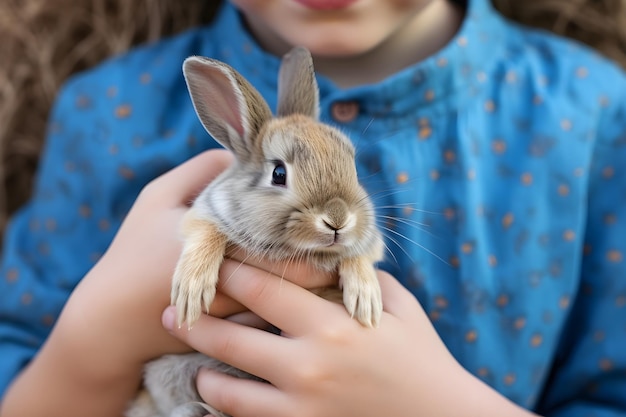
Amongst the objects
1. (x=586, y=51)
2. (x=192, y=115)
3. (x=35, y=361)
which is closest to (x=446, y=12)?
(x=586, y=51)

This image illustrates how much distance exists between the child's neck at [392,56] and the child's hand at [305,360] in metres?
0.46

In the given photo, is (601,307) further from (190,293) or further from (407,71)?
(190,293)

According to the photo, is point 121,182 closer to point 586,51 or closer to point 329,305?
point 329,305

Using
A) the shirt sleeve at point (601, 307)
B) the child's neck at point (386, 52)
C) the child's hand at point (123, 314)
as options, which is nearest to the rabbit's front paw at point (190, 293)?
the child's hand at point (123, 314)

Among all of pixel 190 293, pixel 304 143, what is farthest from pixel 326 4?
pixel 190 293

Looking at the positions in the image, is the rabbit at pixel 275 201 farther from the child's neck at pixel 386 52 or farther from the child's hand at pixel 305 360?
the child's neck at pixel 386 52

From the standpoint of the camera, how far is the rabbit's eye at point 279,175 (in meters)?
0.83

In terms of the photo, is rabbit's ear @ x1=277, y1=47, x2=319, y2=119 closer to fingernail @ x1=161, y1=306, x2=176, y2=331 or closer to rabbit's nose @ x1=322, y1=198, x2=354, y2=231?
rabbit's nose @ x1=322, y1=198, x2=354, y2=231

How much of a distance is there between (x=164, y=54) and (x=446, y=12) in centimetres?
57

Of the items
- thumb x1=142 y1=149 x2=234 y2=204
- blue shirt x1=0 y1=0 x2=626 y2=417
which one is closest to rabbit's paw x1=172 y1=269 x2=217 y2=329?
thumb x1=142 y1=149 x2=234 y2=204

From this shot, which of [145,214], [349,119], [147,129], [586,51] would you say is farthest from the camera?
[586,51]

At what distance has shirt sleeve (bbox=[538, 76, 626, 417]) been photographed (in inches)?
46.0

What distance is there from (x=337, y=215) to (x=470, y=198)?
0.45m

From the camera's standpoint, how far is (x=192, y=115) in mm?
1190
